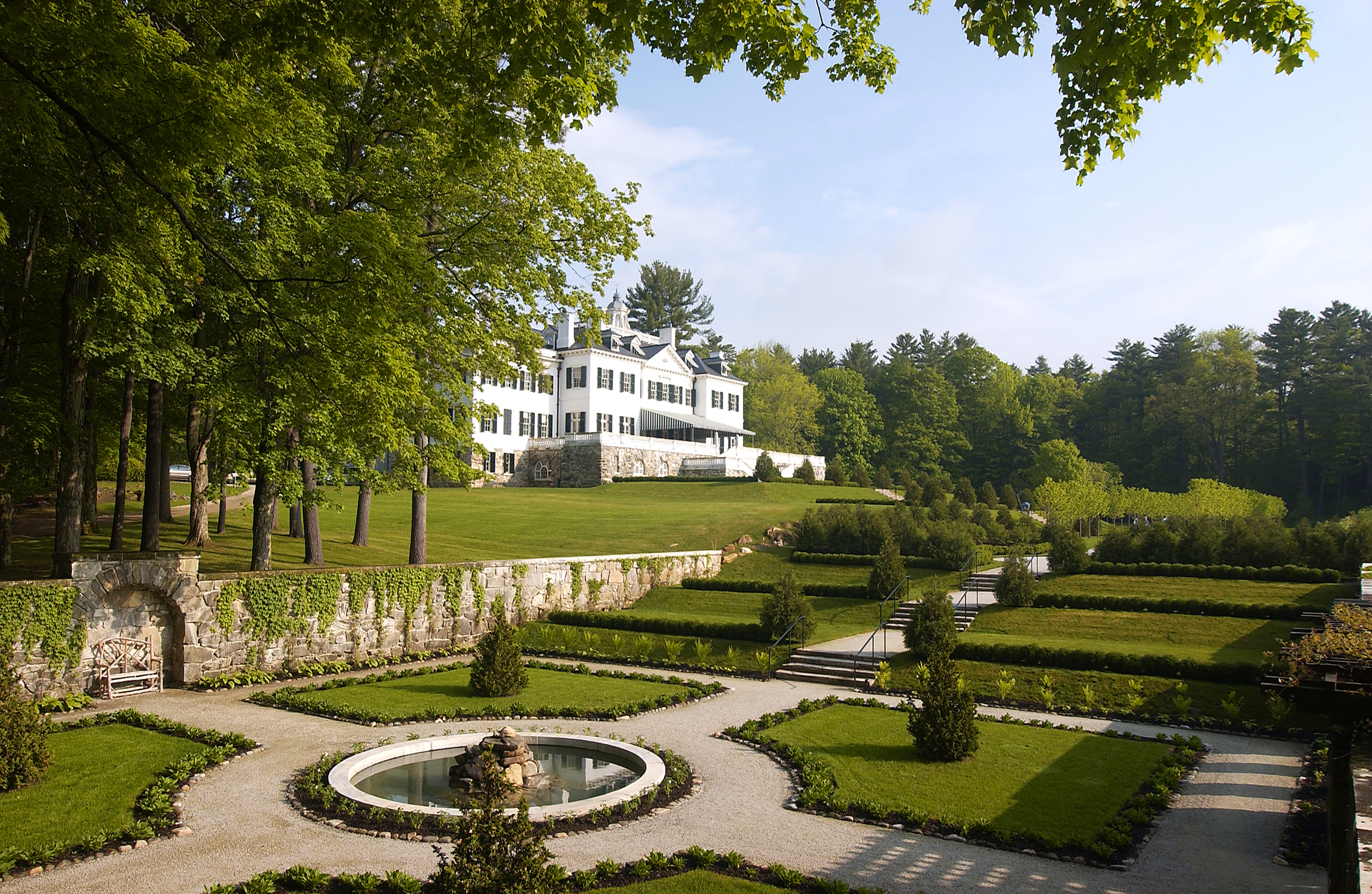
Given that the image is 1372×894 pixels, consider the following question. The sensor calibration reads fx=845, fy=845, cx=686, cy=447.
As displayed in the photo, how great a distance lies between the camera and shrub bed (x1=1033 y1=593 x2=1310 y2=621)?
19734 millimetres

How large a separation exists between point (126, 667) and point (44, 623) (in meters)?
1.69

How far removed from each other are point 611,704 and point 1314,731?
38.1 ft

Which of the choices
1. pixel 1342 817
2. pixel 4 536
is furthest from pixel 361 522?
pixel 1342 817

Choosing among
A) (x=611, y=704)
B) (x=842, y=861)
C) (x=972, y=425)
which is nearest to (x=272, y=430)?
(x=611, y=704)

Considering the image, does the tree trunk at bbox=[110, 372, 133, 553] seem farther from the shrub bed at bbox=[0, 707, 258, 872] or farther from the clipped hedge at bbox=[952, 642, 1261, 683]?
the clipped hedge at bbox=[952, 642, 1261, 683]

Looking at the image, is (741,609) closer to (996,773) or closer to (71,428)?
(996,773)

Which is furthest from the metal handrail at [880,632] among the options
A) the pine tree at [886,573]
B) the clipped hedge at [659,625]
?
the clipped hedge at [659,625]

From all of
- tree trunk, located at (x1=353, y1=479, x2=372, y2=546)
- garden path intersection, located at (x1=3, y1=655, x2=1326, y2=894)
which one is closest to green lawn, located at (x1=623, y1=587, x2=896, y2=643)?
tree trunk, located at (x1=353, y1=479, x2=372, y2=546)

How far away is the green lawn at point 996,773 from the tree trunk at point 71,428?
13.1m

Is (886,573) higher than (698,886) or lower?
higher

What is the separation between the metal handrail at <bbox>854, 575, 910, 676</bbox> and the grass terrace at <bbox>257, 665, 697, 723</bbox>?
4234mm

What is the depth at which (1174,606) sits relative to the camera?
820 inches

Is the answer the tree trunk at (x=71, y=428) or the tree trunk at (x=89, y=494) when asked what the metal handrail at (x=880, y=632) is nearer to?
the tree trunk at (x=71, y=428)

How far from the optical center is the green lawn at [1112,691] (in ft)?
48.4
